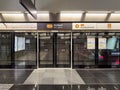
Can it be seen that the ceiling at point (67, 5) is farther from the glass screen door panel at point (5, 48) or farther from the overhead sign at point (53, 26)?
the glass screen door panel at point (5, 48)

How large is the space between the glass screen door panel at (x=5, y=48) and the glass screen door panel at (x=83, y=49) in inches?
147

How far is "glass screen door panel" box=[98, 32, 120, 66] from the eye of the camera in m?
12.1

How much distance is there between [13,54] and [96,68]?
4823 millimetres

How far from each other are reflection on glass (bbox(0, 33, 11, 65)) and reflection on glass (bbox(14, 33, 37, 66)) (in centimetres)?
40

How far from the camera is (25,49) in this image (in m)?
12.4

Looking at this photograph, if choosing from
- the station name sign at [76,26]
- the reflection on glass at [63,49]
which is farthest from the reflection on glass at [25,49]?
the reflection on glass at [63,49]

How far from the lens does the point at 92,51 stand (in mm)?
12211

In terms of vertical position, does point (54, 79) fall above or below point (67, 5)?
below

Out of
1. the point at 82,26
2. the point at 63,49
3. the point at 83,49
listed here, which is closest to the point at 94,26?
the point at 82,26

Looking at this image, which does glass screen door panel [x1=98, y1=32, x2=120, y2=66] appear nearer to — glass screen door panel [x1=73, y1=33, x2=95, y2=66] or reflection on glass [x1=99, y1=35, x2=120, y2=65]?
reflection on glass [x1=99, y1=35, x2=120, y2=65]

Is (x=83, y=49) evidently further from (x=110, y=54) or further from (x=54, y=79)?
(x=54, y=79)

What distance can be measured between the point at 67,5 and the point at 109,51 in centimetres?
399

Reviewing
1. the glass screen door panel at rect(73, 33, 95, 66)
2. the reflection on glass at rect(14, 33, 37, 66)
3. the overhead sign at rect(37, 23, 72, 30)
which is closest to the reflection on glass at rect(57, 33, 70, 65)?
the glass screen door panel at rect(73, 33, 95, 66)

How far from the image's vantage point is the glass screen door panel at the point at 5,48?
477 inches
